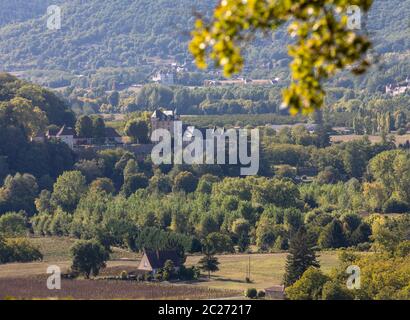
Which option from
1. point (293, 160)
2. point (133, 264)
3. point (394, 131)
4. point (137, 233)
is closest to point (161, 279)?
point (133, 264)

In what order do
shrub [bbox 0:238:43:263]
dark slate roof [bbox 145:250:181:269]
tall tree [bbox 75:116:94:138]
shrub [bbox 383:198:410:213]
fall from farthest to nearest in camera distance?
tall tree [bbox 75:116:94:138], shrub [bbox 383:198:410:213], shrub [bbox 0:238:43:263], dark slate roof [bbox 145:250:181:269]

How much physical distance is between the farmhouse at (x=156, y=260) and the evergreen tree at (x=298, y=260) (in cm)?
427

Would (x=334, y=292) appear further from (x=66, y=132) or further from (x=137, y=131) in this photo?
(x=137, y=131)

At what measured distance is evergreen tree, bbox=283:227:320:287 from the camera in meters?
44.4

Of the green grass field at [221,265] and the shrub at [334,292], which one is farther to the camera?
the green grass field at [221,265]

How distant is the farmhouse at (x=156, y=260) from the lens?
48.3 metres

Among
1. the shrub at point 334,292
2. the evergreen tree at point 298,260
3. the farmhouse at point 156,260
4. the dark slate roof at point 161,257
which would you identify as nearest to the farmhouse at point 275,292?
the evergreen tree at point 298,260

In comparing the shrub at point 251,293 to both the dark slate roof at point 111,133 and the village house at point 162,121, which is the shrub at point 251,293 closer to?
the dark slate roof at point 111,133

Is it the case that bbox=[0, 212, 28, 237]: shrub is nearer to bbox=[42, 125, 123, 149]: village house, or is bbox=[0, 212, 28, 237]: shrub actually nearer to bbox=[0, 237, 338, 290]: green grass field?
bbox=[0, 237, 338, 290]: green grass field

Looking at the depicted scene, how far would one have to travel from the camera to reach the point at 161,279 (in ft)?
154

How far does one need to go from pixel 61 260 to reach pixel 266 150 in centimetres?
3757

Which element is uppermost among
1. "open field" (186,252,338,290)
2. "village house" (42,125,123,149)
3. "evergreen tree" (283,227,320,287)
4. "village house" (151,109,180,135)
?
"village house" (151,109,180,135)

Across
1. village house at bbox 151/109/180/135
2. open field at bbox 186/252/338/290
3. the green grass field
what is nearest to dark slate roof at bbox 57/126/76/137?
village house at bbox 151/109/180/135

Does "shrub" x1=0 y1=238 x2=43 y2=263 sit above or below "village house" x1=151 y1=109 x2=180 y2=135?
below
